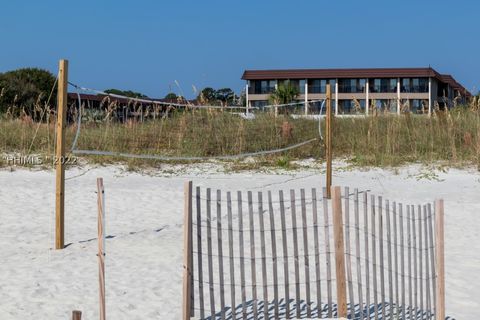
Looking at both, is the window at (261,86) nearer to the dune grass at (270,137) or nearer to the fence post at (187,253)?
the dune grass at (270,137)

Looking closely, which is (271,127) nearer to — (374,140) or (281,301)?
(374,140)

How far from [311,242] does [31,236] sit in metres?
3.48

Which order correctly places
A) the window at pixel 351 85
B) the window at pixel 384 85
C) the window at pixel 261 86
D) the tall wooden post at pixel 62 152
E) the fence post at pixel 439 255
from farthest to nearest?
the window at pixel 261 86, the window at pixel 351 85, the window at pixel 384 85, the tall wooden post at pixel 62 152, the fence post at pixel 439 255

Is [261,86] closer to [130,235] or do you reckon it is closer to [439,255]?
[130,235]

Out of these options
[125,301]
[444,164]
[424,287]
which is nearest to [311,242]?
[424,287]

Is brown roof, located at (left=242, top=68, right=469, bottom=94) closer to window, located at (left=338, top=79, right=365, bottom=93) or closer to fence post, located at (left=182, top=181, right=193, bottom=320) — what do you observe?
window, located at (left=338, top=79, right=365, bottom=93)

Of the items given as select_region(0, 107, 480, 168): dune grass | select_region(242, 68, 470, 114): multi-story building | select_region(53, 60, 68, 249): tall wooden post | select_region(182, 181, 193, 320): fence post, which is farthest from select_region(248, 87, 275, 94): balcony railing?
select_region(182, 181, 193, 320): fence post

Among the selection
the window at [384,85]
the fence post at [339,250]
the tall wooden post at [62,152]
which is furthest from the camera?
the window at [384,85]

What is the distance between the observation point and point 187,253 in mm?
5004

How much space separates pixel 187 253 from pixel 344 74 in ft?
204

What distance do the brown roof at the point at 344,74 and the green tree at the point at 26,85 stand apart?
28.2 metres

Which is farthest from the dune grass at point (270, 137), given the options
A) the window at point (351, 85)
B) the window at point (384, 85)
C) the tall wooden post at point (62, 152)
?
the window at point (351, 85)

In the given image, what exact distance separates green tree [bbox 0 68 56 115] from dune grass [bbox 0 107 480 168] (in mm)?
20165

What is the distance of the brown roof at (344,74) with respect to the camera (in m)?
64.1
